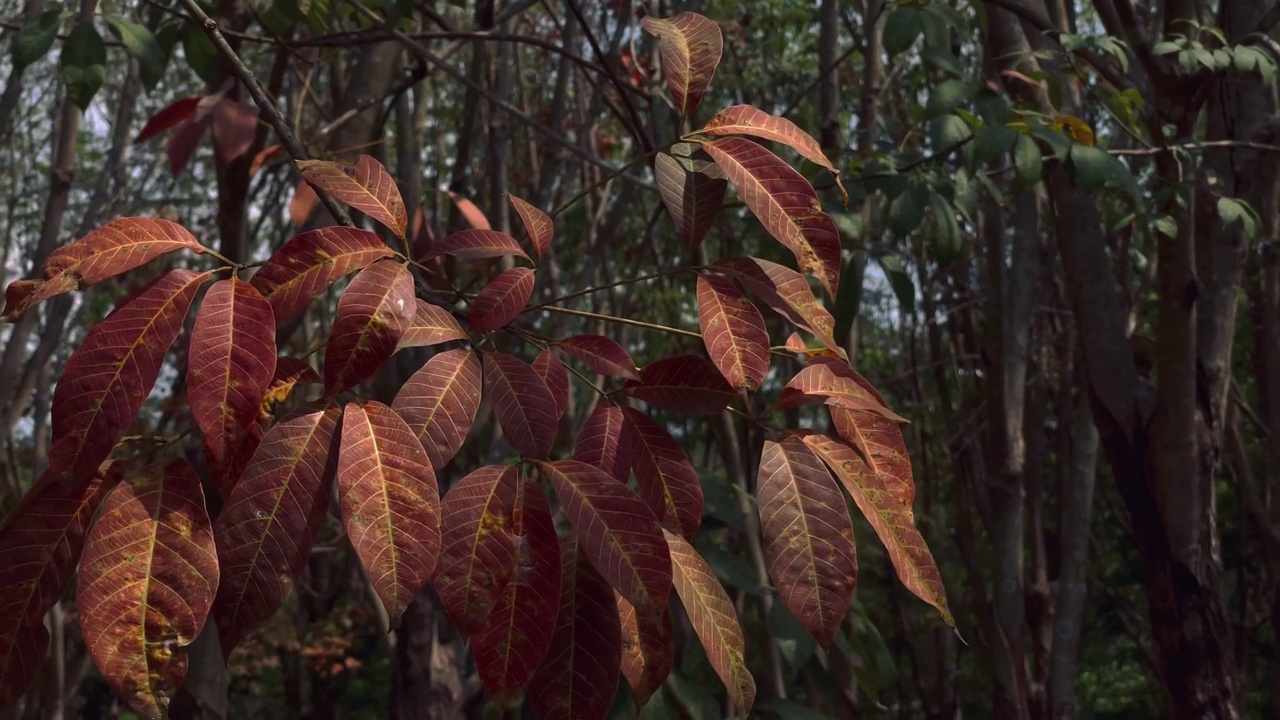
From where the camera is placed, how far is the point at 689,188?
2.93 ft

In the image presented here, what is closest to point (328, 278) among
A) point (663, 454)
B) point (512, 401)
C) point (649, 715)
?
point (512, 401)

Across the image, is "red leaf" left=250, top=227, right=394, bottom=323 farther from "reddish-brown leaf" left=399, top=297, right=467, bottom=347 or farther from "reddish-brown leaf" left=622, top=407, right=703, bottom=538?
"reddish-brown leaf" left=622, top=407, right=703, bottom=538

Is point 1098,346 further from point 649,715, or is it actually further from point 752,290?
point 752,290

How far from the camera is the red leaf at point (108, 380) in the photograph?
653 millimetres

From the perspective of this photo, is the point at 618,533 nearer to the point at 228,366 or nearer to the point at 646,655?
the point at 646,655

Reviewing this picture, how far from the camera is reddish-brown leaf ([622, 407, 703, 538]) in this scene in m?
0.81

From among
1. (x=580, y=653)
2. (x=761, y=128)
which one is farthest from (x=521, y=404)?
(x=761, y=128)

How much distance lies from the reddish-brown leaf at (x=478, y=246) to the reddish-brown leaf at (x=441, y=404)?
0.39ft

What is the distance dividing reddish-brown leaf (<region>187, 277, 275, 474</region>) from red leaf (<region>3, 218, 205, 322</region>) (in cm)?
7

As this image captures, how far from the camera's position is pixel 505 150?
10.3 ft

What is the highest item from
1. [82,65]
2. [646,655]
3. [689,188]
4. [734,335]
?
[82,65]

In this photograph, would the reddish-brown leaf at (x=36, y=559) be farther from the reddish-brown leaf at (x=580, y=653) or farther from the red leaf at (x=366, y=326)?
the reddish-brown leaf at (x=580, y=653)

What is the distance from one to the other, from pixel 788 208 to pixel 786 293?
6 centimetres

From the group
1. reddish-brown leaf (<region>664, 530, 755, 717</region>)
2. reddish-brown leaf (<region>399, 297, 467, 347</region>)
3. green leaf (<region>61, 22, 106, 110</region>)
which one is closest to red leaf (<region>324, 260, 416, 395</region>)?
reddish-brown leaf (<region>399, 297, 467, 347</region>)
